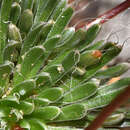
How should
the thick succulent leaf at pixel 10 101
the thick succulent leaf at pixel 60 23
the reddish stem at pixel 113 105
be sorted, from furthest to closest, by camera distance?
the thick succulent leaf at pixel 60 23 → the thick succulent leaf at pixel 10 101 → the reddish stem at pixel 113 105

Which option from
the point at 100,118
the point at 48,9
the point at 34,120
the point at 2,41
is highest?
the point at 48,9

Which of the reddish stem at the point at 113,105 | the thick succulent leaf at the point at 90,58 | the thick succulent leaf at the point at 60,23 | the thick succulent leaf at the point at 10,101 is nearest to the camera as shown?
the reddish stem at the point at 113,105

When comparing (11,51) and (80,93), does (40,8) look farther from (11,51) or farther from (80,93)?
(80,93)

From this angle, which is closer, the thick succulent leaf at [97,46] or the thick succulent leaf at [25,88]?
the thick succulent leaf at [25,88]

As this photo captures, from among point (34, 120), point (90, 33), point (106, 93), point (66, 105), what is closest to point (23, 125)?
point (34, 120)

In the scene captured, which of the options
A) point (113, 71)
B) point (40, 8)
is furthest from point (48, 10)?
point (113, 71)

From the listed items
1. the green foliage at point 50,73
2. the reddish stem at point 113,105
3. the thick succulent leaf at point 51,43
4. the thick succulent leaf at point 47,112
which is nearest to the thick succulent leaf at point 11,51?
the green foliage at point 50,73

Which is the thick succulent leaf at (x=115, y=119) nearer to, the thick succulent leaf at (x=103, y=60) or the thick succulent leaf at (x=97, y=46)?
the thick succulent leaf at (x=103, y=60)

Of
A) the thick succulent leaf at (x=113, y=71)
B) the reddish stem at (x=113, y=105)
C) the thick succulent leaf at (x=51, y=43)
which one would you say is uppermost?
the thick succulent leaf at (x=51, y=43)

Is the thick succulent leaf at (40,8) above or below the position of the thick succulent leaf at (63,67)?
above

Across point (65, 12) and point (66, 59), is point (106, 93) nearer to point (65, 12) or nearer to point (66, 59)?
point (66, 59)
